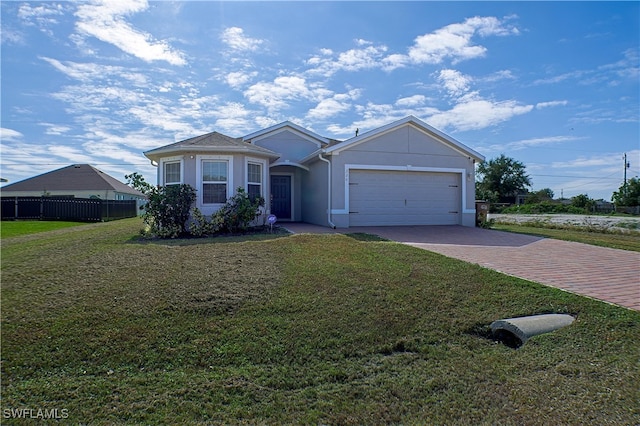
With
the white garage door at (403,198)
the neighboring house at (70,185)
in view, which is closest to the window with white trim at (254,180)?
the white garage door at (403,198)

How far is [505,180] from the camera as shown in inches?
1882

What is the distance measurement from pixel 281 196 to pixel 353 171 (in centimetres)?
444

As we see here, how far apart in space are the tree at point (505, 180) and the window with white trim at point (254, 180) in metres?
42.1

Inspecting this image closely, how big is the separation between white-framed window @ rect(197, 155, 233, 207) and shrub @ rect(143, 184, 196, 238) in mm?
932

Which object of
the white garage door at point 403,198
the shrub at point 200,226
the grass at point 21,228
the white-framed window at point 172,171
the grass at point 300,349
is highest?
the white-framed window at point 172,171

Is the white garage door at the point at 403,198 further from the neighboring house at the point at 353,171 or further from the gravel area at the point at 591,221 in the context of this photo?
the gravel area at the point at 591,221

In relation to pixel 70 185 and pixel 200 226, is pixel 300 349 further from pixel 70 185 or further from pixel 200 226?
pixel 70 185

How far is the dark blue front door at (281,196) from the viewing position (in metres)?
16.1

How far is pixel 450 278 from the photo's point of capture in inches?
228

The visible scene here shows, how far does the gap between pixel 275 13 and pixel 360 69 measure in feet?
14.5

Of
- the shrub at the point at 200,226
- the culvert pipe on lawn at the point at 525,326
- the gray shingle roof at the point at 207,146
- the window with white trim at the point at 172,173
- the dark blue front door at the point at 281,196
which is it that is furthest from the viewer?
the dark blue front door at the point at 281,196

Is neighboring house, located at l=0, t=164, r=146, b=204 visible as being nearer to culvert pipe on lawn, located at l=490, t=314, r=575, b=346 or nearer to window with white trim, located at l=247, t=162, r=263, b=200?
window with white trim, located at l=247, t=162, r=263, b=200

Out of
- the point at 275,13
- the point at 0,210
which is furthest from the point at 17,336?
the point at 0,210

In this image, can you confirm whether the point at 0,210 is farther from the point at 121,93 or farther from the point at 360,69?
the point at 360,69
